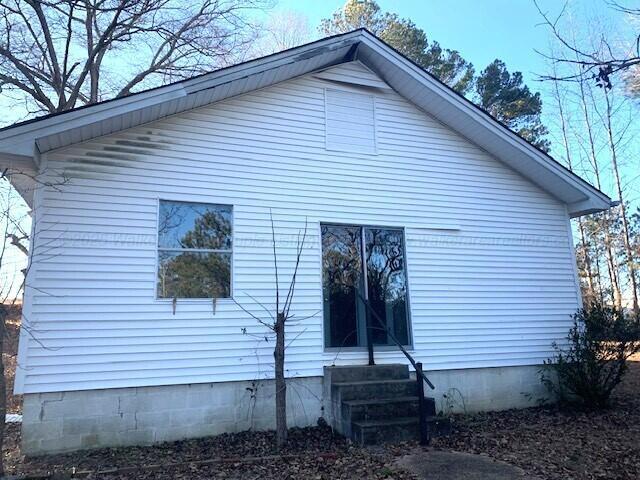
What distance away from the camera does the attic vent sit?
7.89 m

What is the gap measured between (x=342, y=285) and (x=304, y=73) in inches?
143

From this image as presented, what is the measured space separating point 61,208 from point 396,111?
5708 mm

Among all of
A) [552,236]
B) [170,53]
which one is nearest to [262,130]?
[552,236]

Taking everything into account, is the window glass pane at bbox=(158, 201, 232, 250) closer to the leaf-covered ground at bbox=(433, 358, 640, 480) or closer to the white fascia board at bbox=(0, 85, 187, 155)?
the white fascia board at bbox=(0, 85, 187, 155)

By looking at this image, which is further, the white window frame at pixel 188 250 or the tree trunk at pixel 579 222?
the tree trunk at pixel 579 222

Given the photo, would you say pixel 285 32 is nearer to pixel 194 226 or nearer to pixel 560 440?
pixel 194 226

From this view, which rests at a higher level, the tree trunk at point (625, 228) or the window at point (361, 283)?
the tree trunk at point (625, 228)

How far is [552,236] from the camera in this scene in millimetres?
9195

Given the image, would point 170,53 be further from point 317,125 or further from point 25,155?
point 25,155

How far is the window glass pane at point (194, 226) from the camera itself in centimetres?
665

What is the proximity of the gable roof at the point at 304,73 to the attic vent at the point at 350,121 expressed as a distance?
1.92 ft

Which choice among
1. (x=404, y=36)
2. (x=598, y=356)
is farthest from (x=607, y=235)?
(x=598, y=356)

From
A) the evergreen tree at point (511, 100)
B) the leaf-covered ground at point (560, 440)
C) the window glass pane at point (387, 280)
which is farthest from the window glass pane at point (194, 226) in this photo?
the evergreen tree at point (511, 100)

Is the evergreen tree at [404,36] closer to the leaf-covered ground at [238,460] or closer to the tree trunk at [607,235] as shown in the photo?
the tree trunk at [607,235]
